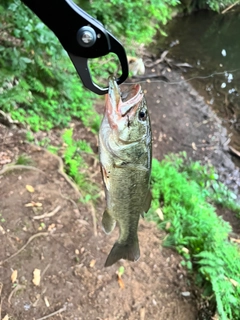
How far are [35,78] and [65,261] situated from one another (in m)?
2.58

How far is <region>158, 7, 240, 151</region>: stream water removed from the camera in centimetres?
862

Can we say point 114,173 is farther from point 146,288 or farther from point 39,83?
→ point 39,83

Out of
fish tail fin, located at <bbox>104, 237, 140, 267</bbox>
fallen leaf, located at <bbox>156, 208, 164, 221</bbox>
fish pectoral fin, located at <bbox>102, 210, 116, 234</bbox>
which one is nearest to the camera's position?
fish pectoral fin, located at <bbox>102, 210, 116, 234</bbox>

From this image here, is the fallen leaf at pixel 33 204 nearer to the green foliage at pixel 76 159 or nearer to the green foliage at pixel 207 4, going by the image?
the green foliage at pixel 76 159

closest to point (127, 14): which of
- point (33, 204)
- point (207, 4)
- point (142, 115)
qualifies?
point (33, 204)

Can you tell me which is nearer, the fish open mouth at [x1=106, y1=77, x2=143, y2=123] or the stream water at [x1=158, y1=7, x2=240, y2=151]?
the fish open mouth at [x1=106, y1=77, x2=143, y2=123]

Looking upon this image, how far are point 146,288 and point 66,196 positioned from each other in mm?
1208

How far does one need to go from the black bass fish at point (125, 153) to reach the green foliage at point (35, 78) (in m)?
2.68

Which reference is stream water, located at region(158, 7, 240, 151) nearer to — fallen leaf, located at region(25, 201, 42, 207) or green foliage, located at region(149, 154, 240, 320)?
green foliage, located at region(149, 154, 240, 320)

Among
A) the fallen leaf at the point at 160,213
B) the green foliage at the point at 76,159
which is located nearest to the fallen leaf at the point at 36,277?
the green foliage at the point at 76,159

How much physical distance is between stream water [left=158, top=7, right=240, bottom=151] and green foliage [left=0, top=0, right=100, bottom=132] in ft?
12.1

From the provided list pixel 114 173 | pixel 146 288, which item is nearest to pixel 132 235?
pixel 114 173

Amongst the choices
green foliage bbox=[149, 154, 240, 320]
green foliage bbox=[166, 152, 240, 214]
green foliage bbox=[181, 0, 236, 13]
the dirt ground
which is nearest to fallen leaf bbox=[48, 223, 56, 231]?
the dirt ground

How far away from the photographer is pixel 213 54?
35.1ft
